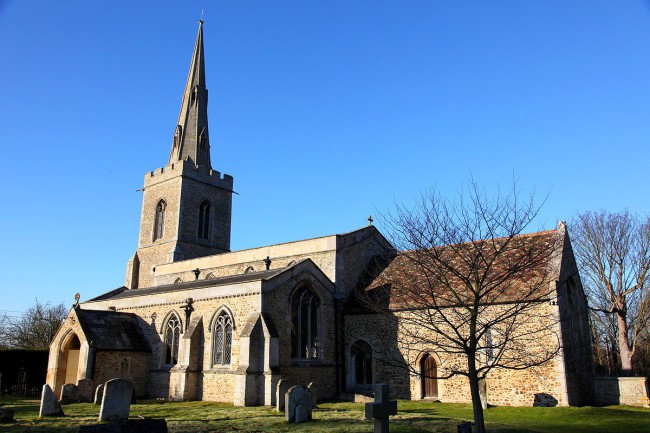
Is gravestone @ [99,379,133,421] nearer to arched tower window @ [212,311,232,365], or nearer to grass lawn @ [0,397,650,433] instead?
grass lawn @ [0,397,650,433]

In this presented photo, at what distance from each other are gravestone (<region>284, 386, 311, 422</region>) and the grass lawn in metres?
0.27

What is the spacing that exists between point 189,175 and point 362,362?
2180 cm

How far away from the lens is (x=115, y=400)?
48.4 ft

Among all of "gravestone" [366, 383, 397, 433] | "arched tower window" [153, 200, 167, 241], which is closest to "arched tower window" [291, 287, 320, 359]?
"gravestone" [366, 383, 397, 433]

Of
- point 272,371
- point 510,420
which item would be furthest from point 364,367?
point 510,420

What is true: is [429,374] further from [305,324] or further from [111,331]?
[111,331]

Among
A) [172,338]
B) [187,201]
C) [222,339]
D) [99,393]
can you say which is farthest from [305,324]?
[187,201]

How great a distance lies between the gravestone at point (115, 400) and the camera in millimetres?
14578

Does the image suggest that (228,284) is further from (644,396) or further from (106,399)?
(644,396)

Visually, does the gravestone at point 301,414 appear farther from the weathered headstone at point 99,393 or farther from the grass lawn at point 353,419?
the weathered headstone at point 99,393

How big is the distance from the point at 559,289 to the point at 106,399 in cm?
1628

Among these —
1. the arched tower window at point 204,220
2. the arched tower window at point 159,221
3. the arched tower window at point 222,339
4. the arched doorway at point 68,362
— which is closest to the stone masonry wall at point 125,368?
the arched doorway at point 68,362

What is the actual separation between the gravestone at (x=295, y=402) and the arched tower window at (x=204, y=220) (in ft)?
85.1

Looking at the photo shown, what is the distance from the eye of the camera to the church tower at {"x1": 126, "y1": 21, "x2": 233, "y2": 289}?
3834 cm
